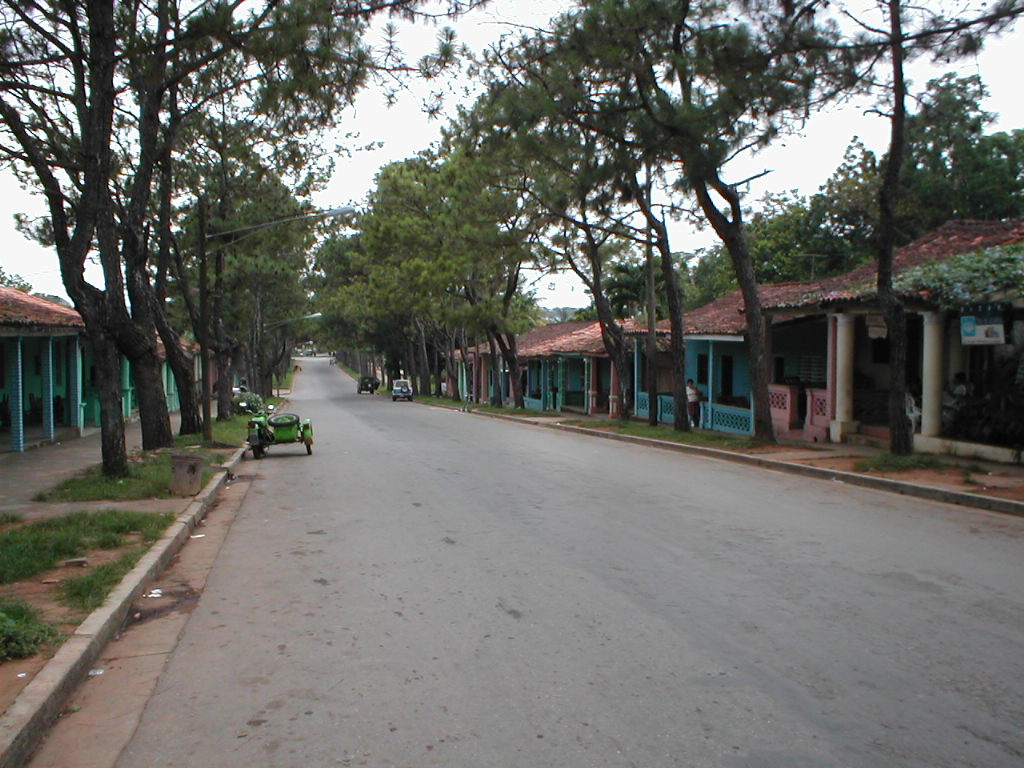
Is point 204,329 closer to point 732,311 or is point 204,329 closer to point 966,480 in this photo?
point 732,311

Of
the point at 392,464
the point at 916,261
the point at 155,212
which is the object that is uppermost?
the point at 155,212

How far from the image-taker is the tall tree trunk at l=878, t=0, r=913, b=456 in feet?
48.0

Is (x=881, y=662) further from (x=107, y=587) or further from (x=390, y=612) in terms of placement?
(x=107, y=587)

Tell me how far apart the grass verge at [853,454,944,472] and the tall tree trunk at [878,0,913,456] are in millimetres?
381

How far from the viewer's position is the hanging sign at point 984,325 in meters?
15.5

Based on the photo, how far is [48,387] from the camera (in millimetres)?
20516

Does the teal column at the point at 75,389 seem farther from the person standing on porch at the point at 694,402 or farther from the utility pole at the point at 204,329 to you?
the person standing on porch at the point at 694,402

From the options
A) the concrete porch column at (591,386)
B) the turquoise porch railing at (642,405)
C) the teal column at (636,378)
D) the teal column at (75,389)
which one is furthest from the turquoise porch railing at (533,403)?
the teal column at (75,389)

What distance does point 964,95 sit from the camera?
16.3 m

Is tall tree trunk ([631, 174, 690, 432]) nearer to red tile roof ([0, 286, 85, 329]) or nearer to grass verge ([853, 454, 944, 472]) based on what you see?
grass verge ([853, 454, 944, 472])

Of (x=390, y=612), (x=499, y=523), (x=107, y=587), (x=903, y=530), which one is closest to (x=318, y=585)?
(x=390, y=612)

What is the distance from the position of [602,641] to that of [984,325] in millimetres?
12364

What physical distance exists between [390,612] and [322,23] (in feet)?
24.5

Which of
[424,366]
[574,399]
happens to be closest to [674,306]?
[574,399]
